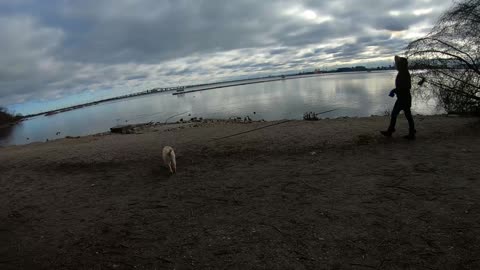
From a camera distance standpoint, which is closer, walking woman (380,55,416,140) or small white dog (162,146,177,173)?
small white dog (162,146,177,173)

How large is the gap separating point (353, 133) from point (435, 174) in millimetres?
4893

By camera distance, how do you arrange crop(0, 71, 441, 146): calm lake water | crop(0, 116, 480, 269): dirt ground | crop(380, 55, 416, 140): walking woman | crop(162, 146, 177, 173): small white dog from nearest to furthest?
1. crop(0, 116, 480, 269): dirt ground
2. crop(162, 146, 177, 173): small white dog
3. crop(380, 55, 416, 140): walking woman
4. crop(0, 71, 441, 146): calm lake water

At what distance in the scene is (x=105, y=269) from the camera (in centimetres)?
448

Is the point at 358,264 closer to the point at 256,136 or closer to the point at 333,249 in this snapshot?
the point at 333,249

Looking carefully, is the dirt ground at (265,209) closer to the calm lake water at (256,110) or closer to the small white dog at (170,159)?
the small white dog at (170,159)

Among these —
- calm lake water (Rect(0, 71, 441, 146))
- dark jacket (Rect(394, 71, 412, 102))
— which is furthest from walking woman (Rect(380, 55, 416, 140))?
calm lake water (Rect(0, 71, 441, 146))

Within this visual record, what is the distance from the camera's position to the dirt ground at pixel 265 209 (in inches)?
173

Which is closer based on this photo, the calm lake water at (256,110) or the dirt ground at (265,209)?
the dirt ground at (265,209)

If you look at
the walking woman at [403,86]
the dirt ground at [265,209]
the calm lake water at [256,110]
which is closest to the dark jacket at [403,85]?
the walking woman at [403,86]


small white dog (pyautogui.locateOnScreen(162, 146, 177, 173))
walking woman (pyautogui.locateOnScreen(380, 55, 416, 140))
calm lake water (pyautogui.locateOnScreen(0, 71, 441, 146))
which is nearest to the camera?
small white dog (pyautogui.locateOnScreen(162, 146, 177, 173))

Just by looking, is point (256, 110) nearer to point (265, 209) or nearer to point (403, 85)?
point (403, 85)

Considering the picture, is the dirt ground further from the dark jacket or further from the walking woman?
the dark jacket

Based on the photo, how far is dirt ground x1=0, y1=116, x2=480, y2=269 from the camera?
440 cm

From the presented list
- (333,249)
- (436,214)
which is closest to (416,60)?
(436,214)
